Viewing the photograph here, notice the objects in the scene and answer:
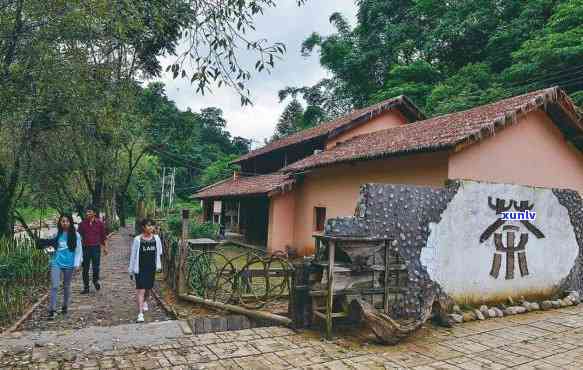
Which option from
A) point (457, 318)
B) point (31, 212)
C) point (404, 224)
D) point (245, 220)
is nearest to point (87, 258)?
point (404, 224)

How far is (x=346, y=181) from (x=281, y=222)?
4.37m

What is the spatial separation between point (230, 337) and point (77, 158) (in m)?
12.6

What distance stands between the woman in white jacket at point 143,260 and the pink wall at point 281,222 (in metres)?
9.60

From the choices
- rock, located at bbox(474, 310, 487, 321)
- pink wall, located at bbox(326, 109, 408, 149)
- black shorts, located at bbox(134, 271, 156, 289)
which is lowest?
rock, located at bbox(474, 310, 487, 321)

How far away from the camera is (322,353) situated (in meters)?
5.19

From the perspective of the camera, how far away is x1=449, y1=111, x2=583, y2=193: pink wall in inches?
364

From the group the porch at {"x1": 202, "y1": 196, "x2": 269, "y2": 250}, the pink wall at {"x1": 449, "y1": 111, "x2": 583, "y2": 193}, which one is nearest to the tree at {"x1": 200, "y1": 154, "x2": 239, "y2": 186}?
the porch at {"x1": 202, "y1": 196, "x2": 269, "y2": 250}

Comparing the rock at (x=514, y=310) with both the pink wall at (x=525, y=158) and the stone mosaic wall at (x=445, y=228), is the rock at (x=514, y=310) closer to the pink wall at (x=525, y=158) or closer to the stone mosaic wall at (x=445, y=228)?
the stone mosaic wall at (x=445, y=228)

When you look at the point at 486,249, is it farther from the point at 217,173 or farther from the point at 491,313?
the point at 217,173

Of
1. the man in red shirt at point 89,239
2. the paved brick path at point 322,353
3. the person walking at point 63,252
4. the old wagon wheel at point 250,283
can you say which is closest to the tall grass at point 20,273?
the person walking at point 63,252

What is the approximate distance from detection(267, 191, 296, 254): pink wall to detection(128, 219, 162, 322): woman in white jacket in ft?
31.5

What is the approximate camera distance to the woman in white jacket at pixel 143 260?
22.4 feet

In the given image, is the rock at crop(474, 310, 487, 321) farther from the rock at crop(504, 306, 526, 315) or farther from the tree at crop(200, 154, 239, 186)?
the tree at crop(200, 154, 239, 186)

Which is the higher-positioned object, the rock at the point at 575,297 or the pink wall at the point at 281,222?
the pink wall at the point at 281,222
